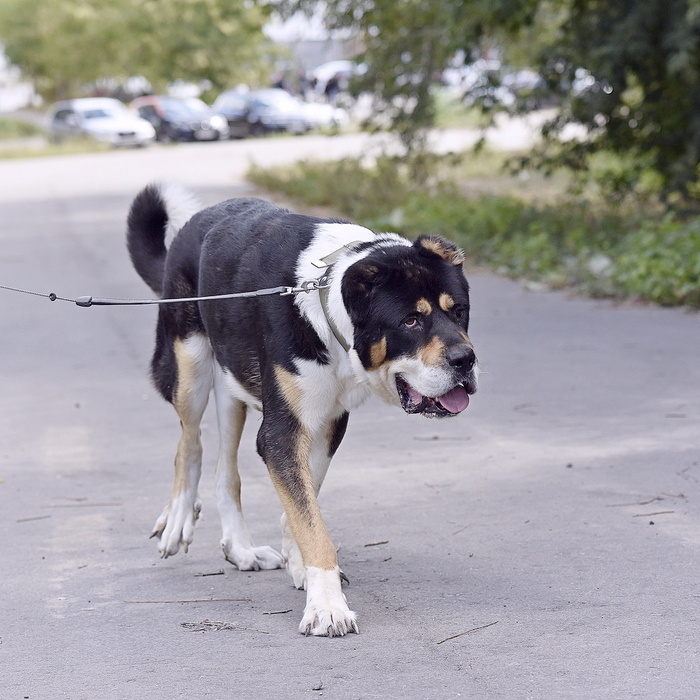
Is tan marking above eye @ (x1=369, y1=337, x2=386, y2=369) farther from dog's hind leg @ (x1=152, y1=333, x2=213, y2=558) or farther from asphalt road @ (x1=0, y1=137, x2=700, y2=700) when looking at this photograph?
dog's hind leg @ (x1=152, y1=333, x2=213, y2=558)

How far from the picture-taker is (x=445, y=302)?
4031 mm

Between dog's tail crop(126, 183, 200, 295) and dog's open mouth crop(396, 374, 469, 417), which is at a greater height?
dog's open mouth crop(396, 374, 469, 417)

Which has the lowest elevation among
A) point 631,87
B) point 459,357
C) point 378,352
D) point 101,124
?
point 101,124

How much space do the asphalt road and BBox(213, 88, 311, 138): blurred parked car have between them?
106ft

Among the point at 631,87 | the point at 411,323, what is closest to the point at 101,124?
the point at 631,87

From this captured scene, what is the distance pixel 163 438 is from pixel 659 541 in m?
3.18

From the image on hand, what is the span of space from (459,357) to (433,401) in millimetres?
235

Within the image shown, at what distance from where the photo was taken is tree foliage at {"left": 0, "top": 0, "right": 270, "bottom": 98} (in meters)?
54.0

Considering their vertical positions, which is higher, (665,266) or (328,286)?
(328,286)

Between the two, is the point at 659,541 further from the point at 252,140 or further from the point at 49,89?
the point at 49,89

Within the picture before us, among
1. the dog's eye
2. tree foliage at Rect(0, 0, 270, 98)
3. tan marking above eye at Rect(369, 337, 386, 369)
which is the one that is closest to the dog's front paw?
tan marking above eye at Rect(369, 337, 386, 369)

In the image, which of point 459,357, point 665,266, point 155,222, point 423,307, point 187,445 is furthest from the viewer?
point 665,266

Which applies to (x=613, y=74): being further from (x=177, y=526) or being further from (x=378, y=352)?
(x=378, y=352)

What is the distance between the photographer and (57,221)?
1861cm
